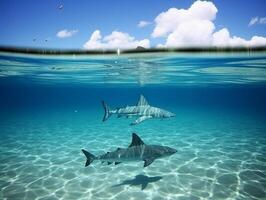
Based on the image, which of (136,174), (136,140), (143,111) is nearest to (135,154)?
(136,140)

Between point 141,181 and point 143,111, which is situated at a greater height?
point 143,111

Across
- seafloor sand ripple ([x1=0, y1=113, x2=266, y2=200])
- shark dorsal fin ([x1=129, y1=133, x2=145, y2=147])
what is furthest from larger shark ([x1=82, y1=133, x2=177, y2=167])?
seafloor sand ripple ([x1=0, y1=113, x2=266, y2=200])

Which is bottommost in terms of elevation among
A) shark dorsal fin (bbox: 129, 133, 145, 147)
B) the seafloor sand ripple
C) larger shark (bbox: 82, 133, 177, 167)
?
the seafloor sand ripple

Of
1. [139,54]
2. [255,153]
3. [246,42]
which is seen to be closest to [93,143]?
[139,54]

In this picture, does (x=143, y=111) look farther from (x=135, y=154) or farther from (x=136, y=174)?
(x=135, y=154)

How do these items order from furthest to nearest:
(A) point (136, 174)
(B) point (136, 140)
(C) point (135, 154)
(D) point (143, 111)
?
(D) point (143, 111), (A) point (136, 174), (B) point (136, 140), (C) point (135, 154)

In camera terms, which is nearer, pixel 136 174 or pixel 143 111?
pixel 136 174

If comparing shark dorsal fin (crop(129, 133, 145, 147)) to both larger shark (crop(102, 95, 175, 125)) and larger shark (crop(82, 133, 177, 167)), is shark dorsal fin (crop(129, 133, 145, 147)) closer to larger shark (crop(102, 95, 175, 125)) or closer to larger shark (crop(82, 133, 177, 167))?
larger shark (crop(82, 133, 177, 167))

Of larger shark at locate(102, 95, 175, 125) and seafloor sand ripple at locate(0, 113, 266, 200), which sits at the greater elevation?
larger shark at locate(102, 95, 175, 125)

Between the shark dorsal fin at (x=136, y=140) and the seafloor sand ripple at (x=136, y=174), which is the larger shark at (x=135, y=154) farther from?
the seafloor sand ripple at (x=136, y=174)

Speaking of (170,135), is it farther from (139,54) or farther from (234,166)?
(234,166)

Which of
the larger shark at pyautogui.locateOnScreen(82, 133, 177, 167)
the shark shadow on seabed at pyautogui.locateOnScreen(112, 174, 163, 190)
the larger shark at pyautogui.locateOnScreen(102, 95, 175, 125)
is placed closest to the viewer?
the larger shark at pyautogui.locateOnScreen(82, 133, 177, 167)

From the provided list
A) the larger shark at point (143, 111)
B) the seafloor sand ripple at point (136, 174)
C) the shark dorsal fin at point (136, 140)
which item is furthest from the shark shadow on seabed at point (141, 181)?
the larger shark at point (143, 111)

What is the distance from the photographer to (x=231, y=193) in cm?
939
